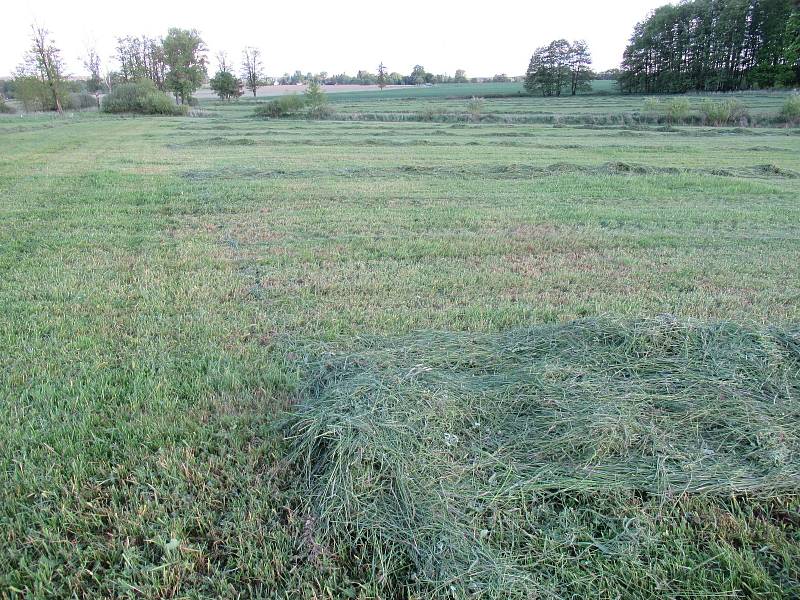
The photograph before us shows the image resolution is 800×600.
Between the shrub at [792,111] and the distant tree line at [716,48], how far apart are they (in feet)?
101

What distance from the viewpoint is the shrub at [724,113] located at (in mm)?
42375

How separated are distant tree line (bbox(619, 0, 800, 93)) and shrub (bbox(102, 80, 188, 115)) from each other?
68.3 m

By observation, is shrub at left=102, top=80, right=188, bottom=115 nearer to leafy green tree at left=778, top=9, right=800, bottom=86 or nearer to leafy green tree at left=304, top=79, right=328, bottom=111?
leafy green tree at left=304, top=79, right=328, bottom=111

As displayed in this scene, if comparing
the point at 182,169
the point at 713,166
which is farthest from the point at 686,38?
the point at 182,169

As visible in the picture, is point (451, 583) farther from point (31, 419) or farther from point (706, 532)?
point (31, 419)

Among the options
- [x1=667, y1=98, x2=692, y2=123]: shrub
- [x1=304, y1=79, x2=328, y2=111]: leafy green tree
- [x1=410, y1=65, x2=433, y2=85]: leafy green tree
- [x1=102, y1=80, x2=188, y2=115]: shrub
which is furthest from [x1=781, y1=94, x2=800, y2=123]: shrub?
[x1=410, y1=65, x2=433, y2=85]: leafy green tree

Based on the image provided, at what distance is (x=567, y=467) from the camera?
3.21 meters

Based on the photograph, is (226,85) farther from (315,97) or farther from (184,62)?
(315,97)

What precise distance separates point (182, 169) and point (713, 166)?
723 inches

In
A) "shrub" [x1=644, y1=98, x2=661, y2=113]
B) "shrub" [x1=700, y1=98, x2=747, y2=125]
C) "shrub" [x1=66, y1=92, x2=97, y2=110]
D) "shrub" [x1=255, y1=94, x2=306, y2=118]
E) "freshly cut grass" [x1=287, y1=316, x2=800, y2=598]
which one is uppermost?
"shrub" [x1=66, y1=92, x2=97, y2=110]

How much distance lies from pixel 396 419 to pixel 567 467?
1071 millimetres

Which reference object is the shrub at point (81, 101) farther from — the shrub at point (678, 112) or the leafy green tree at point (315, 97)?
the shrub at point (678, 112)

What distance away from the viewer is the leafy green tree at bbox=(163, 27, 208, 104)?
81938 mm

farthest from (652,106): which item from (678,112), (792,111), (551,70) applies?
(551,70)
